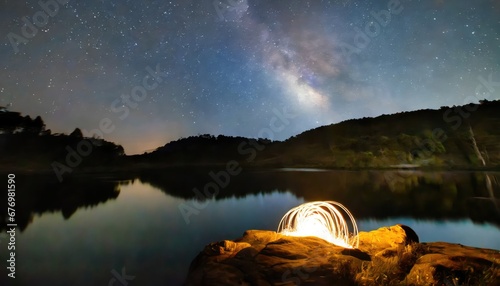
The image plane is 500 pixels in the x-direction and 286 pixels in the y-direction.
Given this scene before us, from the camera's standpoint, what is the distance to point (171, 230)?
74.0 ft

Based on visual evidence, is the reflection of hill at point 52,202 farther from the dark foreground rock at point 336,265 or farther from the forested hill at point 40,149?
the forested hill at point 40,149

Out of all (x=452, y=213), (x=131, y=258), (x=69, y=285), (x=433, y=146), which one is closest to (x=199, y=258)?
(x=69, y=285)

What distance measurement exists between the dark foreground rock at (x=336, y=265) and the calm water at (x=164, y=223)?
440 centimetres

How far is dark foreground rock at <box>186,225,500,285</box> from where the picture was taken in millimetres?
7320

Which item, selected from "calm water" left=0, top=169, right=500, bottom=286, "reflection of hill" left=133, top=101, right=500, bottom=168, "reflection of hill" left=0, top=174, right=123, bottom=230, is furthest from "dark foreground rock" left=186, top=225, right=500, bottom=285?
"reflection of hill" left=133, top=101, right=500, bottom=168

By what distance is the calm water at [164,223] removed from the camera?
14156mm

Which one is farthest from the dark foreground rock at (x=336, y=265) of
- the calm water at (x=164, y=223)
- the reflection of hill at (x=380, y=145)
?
the reflection of hill at (x=380, y=145)

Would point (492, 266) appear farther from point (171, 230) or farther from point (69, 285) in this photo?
point (171, 230)

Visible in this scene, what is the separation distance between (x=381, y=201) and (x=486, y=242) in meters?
14.2

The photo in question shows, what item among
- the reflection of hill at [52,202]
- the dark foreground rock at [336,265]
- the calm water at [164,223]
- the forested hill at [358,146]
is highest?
the forested hill at [358,146]

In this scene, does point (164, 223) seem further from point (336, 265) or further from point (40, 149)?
point (40, 149)

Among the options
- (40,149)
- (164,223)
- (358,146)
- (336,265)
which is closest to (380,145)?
(358,146)

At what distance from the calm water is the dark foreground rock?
4.40 meters

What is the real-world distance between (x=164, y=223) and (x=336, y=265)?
20443mm
